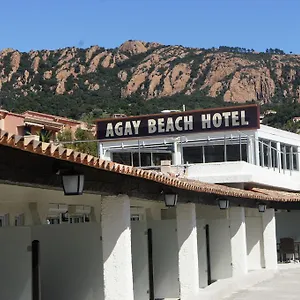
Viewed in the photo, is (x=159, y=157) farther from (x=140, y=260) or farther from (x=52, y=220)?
(x=52, y=220)

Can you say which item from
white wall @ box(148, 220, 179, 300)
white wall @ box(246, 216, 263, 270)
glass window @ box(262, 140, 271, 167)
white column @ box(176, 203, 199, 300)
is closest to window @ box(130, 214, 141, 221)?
white wall @ box(148, 220, 179, 300)

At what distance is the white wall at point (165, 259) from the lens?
13375mm

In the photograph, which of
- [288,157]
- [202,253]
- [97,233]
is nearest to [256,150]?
[288,157]

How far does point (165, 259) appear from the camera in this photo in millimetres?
13672

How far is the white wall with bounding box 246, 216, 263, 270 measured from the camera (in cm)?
2203

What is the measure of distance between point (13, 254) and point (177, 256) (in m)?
6.37

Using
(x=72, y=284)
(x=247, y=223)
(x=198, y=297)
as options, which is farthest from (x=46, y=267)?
(x=247, y=223)

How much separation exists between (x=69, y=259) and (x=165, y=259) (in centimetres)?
402

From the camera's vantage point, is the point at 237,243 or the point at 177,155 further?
the point at 177,155

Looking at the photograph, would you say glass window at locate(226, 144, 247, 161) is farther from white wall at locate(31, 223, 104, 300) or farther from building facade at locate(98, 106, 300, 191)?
white wall at locate(31, 223, 104, 300)

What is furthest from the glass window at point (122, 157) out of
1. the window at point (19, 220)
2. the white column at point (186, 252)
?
the window at point (19, 220)

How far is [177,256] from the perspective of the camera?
13773 mm

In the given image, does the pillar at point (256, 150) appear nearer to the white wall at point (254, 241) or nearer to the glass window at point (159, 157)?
the glass window at point (159, 157)

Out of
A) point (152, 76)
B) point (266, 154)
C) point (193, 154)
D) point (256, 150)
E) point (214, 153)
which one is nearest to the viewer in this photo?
point (256, 150)
